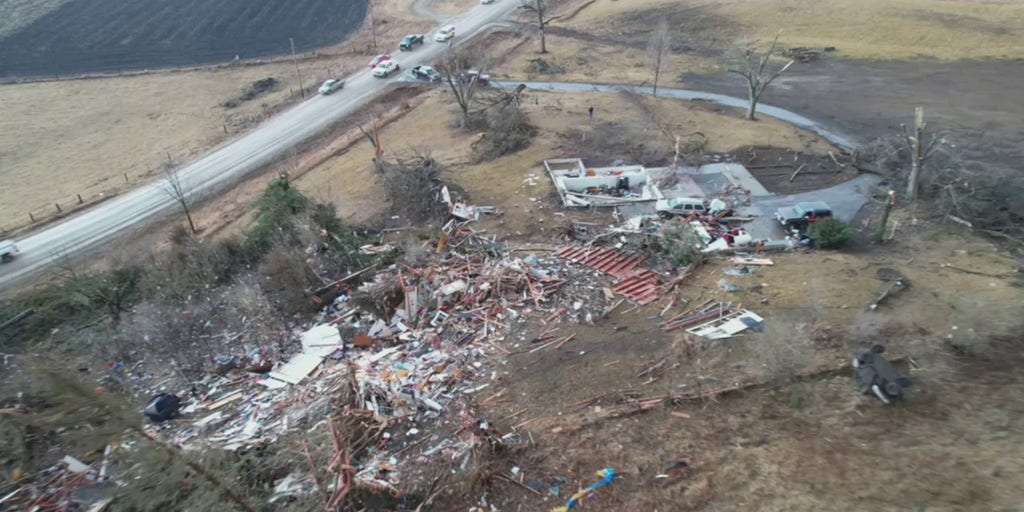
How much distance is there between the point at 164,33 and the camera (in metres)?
50.9

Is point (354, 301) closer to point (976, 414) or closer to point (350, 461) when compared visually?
point (350, 461)

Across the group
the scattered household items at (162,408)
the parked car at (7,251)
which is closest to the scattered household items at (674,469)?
the scattered household items at (162,408)

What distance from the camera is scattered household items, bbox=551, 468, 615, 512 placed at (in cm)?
1158

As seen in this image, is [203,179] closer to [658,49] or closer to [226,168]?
[226,168]

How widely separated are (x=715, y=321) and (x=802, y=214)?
8.41 metres

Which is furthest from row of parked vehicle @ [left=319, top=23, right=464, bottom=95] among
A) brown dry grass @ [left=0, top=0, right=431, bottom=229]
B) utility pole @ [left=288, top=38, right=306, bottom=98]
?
brown dry grass @ [left=0, top=0, right=431, bottom=229]

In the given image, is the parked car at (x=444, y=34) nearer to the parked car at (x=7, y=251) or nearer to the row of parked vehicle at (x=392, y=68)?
the row of parked vehicle at (x=392, y=68)

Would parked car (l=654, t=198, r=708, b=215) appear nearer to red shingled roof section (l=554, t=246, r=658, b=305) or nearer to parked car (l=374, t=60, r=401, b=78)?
red shingled roof section (l=554, t=246, r=658, b=305)

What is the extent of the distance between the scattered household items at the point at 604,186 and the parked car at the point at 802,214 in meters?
5.01

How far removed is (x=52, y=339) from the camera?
61.8ft

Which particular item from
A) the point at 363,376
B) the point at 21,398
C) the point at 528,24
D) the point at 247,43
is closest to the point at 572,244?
the point at 363,376

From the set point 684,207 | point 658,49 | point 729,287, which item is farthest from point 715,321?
point 658,49

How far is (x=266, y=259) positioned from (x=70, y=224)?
1571 cm

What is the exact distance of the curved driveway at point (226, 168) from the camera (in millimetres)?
26969
